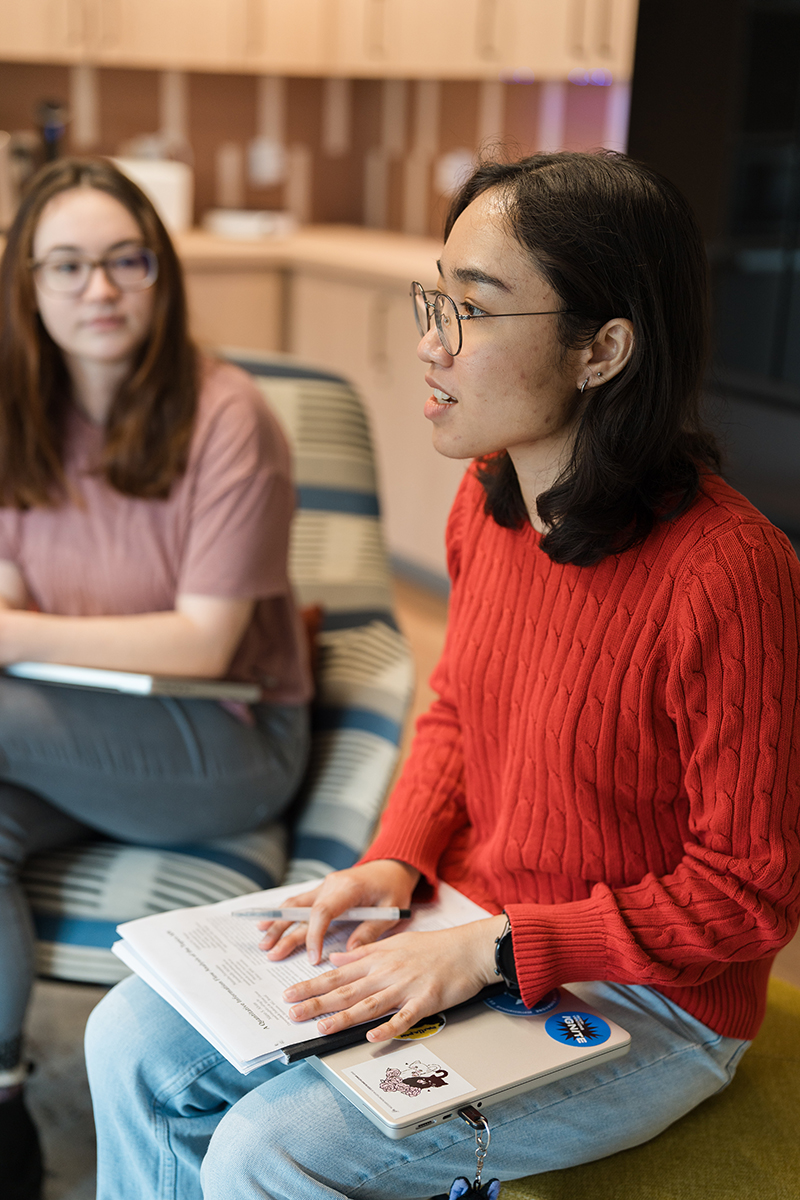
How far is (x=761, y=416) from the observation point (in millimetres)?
2510

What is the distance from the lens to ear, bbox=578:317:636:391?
36.5 inches

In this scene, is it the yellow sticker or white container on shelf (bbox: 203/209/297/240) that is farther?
white container on shelf (bbox: 203/209/297/240)

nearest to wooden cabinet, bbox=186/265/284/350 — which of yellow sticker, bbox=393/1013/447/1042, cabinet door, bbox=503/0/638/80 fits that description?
cabinet door, bbox=503/0/638/80

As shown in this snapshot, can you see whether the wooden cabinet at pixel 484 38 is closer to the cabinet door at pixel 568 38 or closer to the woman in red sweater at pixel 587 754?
the cabinet door at pixel 568 38

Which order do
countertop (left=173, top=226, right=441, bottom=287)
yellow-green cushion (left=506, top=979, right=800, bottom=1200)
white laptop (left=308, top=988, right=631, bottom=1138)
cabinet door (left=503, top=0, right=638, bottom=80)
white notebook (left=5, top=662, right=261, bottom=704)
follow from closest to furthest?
white laptop (left=308, top=988, right=631, bottom=1138) < yellow-green cushion (left=506, top=979, right=800, bottom=1200) < white notebook (left=5, top=662, right=261, bottom=704) < cabinet door (left=503, top=0, right=638, bottom=80) < countertop (left=173, top=226, right=441, bottom=287)

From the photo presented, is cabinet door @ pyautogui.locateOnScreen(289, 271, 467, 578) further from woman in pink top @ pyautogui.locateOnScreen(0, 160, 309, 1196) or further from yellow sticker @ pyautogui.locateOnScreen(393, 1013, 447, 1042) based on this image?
yellow sticker @ pyautogui.locateOnScreen(393, 1013, 447, 1042)

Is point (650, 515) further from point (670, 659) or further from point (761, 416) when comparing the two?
point (761, 416)

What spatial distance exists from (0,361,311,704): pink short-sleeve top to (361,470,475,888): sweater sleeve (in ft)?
1.22

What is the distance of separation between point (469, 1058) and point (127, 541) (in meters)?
0.90

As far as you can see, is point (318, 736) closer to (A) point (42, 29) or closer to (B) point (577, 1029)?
(B) point (577, 1029)

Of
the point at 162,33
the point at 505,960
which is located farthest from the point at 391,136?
the point at 505,960

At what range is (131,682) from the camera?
142cm

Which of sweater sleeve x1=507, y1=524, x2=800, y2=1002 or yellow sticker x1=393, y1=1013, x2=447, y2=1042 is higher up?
sweater sleeve x1=507, y1=524, x2=800, y2=1002

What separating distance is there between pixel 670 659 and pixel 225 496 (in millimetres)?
747
